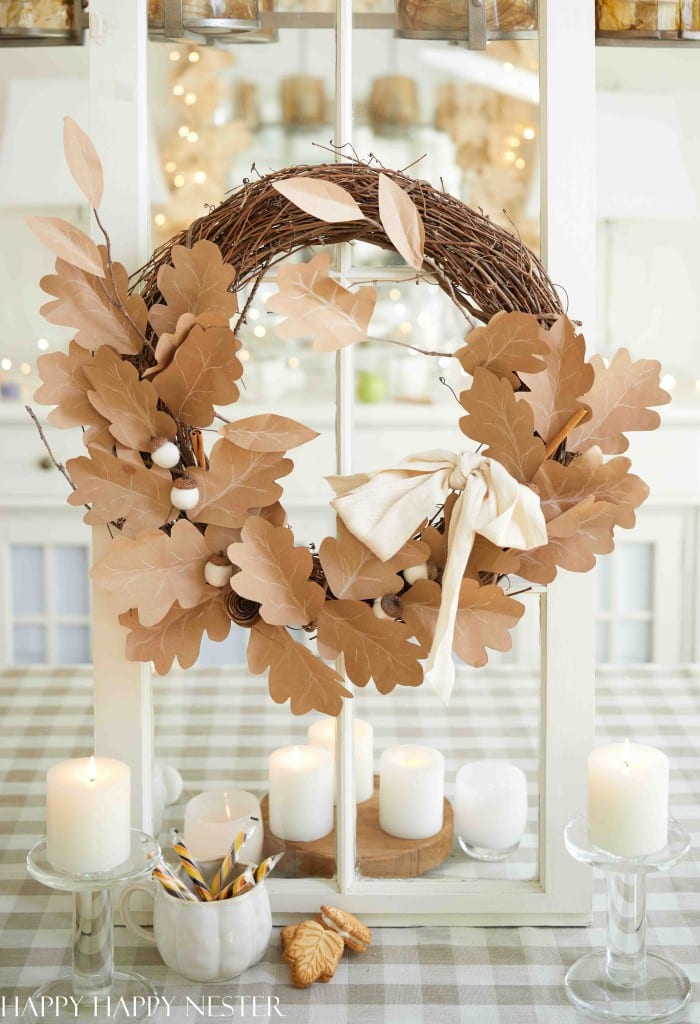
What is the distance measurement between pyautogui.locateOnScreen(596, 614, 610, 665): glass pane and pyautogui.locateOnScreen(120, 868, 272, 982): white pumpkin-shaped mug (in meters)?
1.76

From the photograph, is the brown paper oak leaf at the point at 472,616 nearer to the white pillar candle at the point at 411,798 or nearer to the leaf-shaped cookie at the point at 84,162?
the white pillar candle at the point at 411,798

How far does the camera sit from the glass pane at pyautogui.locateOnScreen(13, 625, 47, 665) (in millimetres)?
2637

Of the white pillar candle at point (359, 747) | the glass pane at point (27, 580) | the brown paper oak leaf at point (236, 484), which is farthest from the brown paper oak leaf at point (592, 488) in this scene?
the glass pane at point (27, 580)

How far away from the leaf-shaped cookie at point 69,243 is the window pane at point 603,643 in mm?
1908

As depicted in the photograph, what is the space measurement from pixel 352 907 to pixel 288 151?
2.00m

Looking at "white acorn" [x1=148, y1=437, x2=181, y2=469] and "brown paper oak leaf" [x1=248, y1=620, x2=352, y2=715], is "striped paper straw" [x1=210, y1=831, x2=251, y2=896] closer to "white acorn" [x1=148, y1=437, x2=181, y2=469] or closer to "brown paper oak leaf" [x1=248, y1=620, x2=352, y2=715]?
"brown paper oak leaf" [x1=248, y1=620, x2=352, y2=715]

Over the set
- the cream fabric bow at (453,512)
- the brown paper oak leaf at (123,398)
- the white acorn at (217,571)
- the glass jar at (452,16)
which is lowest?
the white acorn at (217,571)

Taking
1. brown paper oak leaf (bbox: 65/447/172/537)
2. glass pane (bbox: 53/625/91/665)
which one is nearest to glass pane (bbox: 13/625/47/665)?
glass pane (bbox: 53/625/91/665)

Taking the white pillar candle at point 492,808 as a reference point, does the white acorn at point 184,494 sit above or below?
above

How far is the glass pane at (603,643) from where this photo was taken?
8.39 ft

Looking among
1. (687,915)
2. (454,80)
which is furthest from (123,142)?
(454,80)

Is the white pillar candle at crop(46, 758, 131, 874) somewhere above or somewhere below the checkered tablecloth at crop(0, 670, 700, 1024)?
above

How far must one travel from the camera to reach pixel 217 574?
0.88 meters

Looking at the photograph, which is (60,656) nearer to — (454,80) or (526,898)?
(454,80)
